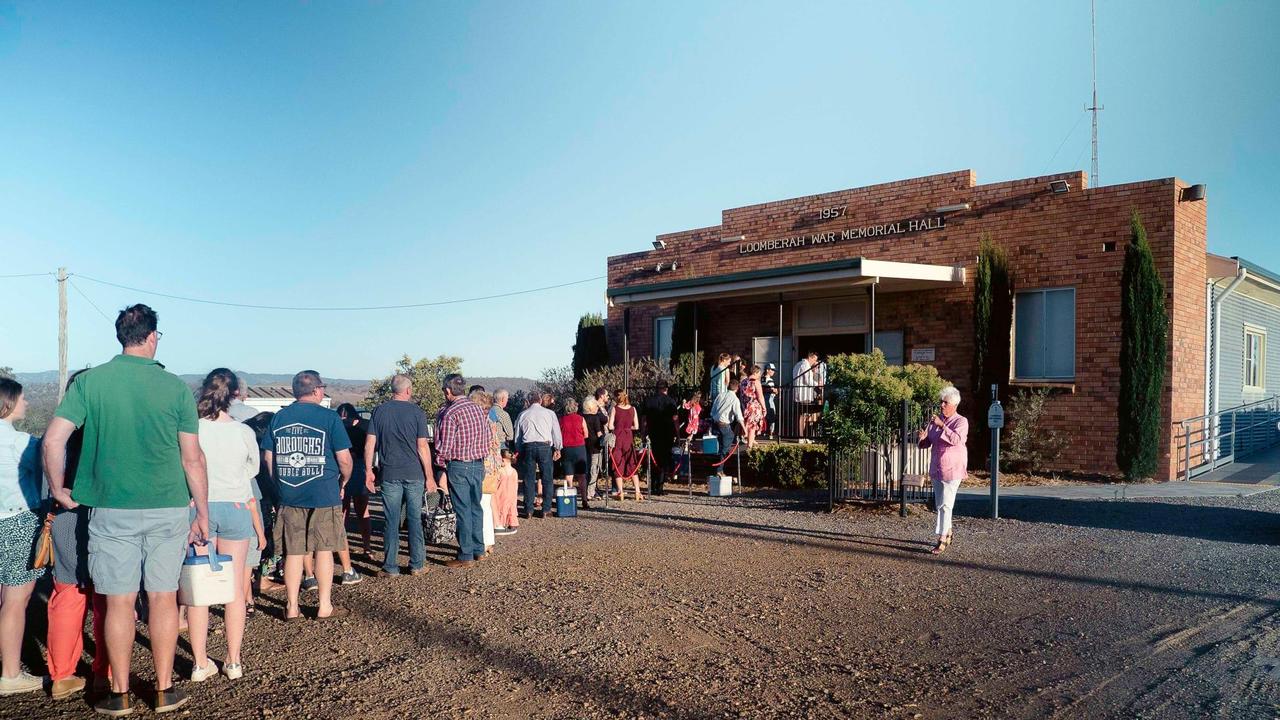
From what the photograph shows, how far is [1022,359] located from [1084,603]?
31.1 ft

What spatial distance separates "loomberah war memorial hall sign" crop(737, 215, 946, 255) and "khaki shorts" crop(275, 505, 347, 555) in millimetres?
13072

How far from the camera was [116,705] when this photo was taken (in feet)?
14.1

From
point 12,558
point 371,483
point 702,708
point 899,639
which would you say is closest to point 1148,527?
point 899,639

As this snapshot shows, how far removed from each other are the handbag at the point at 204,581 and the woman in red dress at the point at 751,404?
10.6 m

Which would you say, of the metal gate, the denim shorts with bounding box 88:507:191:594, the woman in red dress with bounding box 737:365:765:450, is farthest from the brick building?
the denim shorts with bounding box 88:507:191:594

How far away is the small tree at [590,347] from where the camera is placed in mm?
22266

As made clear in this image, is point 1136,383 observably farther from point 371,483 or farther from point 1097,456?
point 371,483

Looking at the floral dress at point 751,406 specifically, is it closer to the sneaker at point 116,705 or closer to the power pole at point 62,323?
the sneaker at point 116,705

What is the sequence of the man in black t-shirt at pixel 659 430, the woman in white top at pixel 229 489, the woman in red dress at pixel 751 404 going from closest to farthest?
the woman in white top at pixel 229 489 < the man in black t-shirt at pixel 659 430 < the woman in red dress at pixel 751 404

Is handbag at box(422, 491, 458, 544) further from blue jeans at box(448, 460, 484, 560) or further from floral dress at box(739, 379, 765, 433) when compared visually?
floral dress at box(739, 379, 765, 433)

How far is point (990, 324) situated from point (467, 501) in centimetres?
1043

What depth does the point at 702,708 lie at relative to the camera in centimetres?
436

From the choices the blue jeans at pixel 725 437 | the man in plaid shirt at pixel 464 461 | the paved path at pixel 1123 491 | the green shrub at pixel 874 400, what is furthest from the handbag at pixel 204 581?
the paved path at pixel 1123 491

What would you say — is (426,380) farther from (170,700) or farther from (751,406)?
(170,700)
